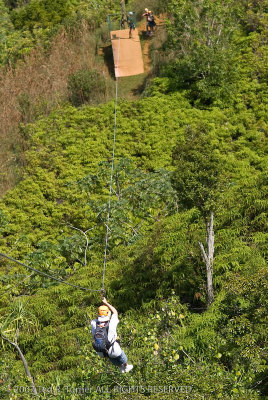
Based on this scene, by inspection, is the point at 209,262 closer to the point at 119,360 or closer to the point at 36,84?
the point at 119,360

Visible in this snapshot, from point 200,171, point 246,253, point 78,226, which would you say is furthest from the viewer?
point 78,226

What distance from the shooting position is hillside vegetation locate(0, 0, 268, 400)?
7648 mm

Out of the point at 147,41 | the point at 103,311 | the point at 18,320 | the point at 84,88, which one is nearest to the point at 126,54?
the point at 147,41

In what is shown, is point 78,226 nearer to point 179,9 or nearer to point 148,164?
point 148,164

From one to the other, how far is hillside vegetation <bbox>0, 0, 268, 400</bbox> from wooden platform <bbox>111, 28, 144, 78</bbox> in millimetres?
509

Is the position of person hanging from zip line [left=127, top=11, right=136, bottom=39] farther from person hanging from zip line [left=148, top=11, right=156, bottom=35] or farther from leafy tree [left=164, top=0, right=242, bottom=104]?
leafy tree [left=164, top=0, right=242, bottom=104]

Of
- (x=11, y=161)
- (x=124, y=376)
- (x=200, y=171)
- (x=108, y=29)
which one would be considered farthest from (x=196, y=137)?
(x=108, y=29)

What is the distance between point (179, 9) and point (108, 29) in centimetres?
497

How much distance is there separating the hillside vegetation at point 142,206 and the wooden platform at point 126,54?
1.67 feet

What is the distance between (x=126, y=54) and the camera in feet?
67.4

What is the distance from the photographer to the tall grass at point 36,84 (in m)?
17.5

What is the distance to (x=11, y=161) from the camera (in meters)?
17.2

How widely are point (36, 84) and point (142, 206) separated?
822 centimetres

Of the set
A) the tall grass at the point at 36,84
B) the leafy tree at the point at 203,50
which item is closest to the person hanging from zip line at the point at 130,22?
the tall grass at the point at 36,84
